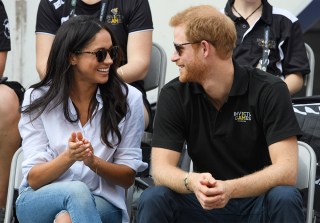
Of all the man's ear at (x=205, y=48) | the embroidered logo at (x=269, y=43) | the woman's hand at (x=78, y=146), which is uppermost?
the man's ear at (x=205, y=48)

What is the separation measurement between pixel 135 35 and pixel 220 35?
122 cm

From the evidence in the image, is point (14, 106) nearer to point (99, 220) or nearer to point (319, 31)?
point (99, 220)

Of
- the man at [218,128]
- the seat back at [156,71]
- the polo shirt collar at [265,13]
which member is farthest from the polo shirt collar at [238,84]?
the seat back at [156,71]

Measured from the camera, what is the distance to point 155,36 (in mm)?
6848

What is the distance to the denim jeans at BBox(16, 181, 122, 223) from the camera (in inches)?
166

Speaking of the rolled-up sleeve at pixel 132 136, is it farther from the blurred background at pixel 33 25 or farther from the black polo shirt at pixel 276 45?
the blurred background at pixel 33 25

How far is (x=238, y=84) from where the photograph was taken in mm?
4480

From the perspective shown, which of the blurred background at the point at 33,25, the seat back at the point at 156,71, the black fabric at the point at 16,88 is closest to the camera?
the black fabric at the point at 16,88

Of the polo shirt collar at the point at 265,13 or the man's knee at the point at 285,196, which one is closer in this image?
the man's knee at the point at 285,196

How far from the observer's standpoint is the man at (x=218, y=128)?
14.0 feet

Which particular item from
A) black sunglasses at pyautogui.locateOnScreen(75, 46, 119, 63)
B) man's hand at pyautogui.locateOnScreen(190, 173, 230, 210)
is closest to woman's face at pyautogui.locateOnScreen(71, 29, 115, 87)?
black sunglasses at pyautogui.locateOnScreen(75, 46, 119, 63)

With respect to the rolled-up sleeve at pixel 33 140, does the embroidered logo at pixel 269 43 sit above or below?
above

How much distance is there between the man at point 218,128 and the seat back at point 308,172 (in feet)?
0.62

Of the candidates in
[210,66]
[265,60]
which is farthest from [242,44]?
[210,66]
